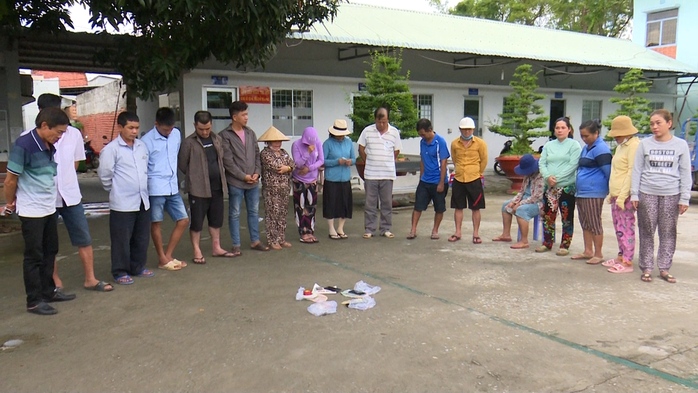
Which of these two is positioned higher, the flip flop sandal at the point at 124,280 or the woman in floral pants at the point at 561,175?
the woman in floral pants at the point at 561,175

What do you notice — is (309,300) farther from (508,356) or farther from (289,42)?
(289,42)

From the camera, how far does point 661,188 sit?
17.0 feet

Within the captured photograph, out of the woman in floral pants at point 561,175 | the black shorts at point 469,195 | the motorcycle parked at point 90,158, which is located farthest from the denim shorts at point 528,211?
the motorcycle parked at point 90,158

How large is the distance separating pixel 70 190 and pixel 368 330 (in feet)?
9.25

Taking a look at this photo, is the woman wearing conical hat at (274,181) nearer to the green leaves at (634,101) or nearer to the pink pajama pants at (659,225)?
the pink pajama pants at (659,225)

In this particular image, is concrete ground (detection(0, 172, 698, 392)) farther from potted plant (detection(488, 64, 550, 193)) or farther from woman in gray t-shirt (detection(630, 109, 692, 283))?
potted plant (detection(488, 64, 550, 193))

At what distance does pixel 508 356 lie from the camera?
357cm

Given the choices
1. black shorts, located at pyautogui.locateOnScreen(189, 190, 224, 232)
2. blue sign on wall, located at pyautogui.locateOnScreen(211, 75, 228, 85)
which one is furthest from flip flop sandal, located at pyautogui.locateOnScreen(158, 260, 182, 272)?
blue sign on wall, located at pyautogui.locateOnScreen(211, 75, 228, 85)

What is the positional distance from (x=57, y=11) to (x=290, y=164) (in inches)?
159

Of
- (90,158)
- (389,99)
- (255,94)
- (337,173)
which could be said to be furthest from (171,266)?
(90,158)

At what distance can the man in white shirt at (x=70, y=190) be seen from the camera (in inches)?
183

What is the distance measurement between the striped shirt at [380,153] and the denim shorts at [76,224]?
3.62m

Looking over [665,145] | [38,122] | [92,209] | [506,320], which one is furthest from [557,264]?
[92,209]

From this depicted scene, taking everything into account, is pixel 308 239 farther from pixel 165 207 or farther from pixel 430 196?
pixel 165 207
